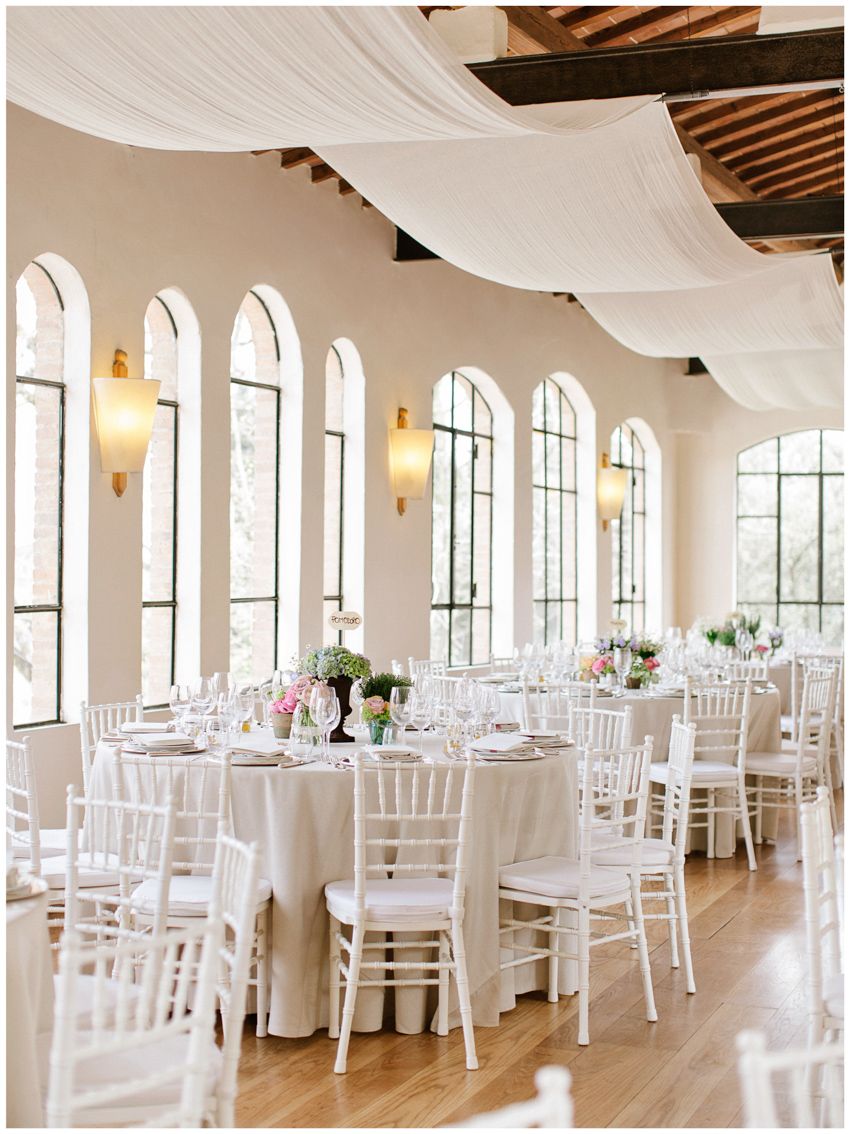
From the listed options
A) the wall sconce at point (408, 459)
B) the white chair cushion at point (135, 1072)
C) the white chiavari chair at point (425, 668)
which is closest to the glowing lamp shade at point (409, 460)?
the wall sconce at point (408, 459)

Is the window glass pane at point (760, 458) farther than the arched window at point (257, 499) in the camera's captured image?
Yes

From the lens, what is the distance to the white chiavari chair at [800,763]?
24.8 ft

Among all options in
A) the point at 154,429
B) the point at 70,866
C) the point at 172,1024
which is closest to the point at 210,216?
the point at 154,429

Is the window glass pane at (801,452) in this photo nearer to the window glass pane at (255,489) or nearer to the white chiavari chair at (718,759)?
the white chiavari chair at (718,759)

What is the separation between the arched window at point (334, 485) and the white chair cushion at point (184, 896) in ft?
15.6

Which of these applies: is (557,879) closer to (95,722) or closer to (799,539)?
(95,722)

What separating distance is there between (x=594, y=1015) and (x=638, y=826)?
0.70 meters

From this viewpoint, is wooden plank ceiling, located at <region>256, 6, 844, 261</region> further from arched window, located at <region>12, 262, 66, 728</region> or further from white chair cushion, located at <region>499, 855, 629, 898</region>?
white chair cushion, located at <region>499, 855, 629, 898</region>

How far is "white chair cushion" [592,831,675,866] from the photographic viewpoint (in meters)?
4.84

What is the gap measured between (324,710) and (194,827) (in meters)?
0.63

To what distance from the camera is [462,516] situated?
1105 centimetres

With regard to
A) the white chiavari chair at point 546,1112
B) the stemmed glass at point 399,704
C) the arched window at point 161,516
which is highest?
the arched window at point 161,516

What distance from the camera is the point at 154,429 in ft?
24.6

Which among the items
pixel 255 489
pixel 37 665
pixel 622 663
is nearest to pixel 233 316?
pixel 255 489
